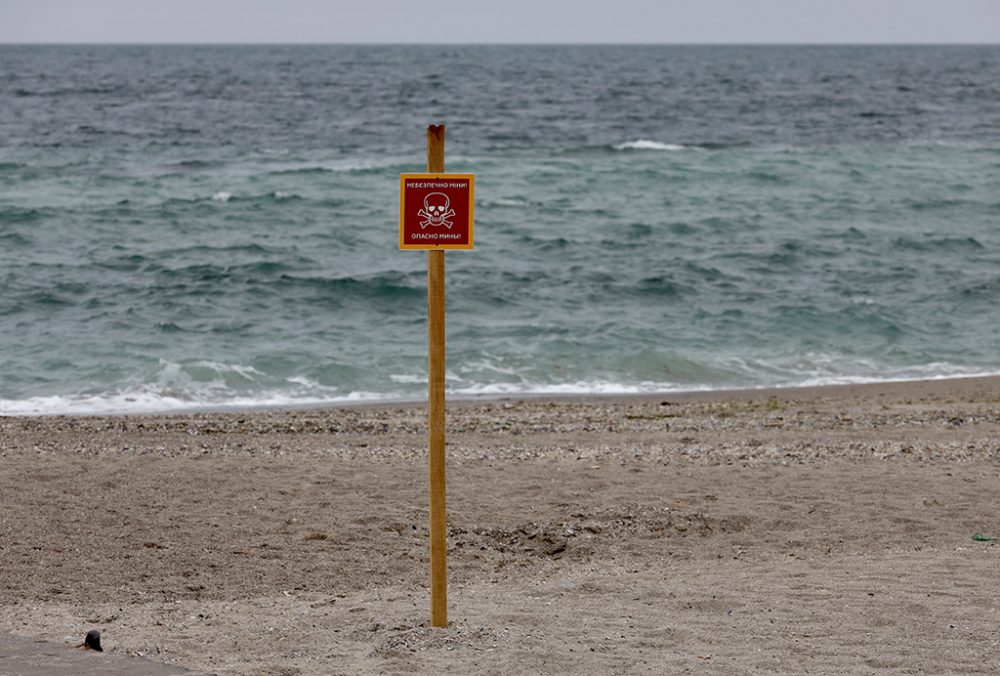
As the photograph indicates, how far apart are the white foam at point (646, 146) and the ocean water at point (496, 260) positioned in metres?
0.22

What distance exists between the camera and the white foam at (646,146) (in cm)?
4044

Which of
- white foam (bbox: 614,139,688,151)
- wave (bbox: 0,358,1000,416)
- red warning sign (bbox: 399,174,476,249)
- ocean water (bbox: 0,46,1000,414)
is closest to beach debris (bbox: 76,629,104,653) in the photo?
red warning sign (bbox: 399,174,476,249)

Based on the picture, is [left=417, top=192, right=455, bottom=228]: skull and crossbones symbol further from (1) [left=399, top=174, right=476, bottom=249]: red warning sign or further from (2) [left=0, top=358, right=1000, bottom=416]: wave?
(2) [left=0, top=358, right=1000, bottom=416]: wave

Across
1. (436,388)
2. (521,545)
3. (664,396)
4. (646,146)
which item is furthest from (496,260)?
(646,146)

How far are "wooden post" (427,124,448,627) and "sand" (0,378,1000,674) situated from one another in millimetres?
401

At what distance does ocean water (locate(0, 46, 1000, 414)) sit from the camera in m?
16.3

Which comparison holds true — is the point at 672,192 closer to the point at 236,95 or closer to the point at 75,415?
the point at 75,415

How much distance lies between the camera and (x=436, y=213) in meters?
5.81

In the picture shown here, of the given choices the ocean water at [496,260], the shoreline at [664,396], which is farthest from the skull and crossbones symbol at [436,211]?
the ocean water at [496,260]

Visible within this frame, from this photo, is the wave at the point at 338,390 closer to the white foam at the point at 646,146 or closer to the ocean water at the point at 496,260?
the ocean water at the point at 496,260

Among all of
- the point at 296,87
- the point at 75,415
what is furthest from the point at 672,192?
the point at 296,87

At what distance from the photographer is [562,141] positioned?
4281cm

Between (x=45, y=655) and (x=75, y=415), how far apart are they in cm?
785

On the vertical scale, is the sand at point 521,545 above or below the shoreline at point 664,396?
above
